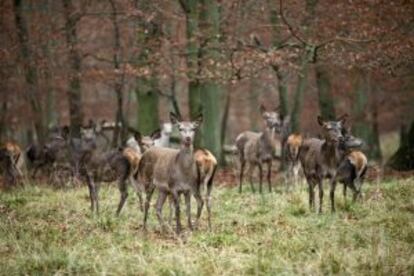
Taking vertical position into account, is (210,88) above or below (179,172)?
above

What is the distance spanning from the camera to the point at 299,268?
360 inches

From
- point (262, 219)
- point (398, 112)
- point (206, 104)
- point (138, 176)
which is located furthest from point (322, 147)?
point (398, 112)

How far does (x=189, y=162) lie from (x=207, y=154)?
45cm

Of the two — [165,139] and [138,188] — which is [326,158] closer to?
[138,188]

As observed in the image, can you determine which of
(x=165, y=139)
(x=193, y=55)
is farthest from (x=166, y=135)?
(x=193, y=55)

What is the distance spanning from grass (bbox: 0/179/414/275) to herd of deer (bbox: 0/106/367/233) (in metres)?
0.46

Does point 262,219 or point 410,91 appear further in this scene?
point 410,91

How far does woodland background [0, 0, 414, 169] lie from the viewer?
19391mm

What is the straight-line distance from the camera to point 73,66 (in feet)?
78.0

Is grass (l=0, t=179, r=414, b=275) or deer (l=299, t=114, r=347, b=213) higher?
deer (l=299, t=114, r=347, b=213)

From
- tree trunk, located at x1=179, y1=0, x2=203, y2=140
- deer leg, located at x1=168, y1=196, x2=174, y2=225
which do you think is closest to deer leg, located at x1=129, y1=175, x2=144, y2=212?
deer leg, located at x1=168, y1=196, x2=174, y2=225

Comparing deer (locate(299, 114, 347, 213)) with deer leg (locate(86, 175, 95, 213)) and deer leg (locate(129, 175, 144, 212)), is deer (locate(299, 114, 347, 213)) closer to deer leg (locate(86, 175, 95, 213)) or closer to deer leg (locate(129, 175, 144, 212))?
deer leg (locate(129, 175, 144, 212))

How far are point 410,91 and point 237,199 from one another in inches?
534

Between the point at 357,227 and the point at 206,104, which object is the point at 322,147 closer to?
the point at 357,227
